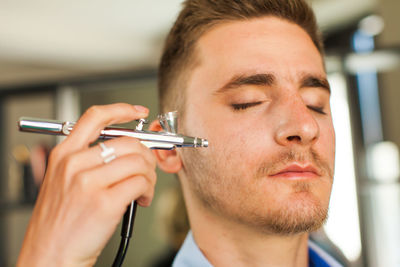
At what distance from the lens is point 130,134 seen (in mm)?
700

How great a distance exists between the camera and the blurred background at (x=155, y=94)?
2.36 metres

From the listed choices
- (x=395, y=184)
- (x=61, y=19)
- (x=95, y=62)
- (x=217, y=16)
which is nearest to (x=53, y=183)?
(x=217, y=16)

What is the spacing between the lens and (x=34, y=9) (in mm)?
3439

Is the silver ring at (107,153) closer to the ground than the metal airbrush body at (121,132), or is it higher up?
closer to the ground

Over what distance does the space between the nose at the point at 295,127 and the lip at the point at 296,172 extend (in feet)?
0.19

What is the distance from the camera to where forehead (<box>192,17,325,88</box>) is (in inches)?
40.0

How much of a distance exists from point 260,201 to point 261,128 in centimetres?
19

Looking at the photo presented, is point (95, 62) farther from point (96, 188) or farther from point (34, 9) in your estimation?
point (96, 188)

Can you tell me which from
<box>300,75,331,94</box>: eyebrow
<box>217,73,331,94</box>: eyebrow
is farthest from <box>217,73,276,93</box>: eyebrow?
<box>300,75,331,94</box>: eyebrow

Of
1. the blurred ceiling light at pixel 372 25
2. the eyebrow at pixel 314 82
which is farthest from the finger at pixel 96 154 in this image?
the blurred ceiling light at pixel 372 25

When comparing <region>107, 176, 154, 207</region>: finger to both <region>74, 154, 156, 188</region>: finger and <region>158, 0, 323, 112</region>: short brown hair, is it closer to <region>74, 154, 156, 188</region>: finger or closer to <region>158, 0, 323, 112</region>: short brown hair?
<region>74, 154, 156, 188</region>: finger

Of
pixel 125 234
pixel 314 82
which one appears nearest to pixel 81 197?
pixel 125 234

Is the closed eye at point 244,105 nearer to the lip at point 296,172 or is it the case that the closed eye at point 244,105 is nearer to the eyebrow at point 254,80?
the eyebrow at point 254,80

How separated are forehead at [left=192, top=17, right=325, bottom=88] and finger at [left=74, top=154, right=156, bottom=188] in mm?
472
